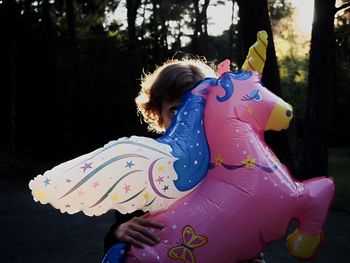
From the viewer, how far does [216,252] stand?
1899mm

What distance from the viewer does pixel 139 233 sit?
1.92m

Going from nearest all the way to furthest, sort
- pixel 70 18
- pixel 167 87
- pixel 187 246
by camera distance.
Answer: pixel 187 246 < pixel 167 87 < pixel 70 18

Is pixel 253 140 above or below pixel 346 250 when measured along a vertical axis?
above

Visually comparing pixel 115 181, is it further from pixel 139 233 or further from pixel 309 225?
pixel 309 225

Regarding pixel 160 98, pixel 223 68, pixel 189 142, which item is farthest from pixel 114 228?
pixel 223 68

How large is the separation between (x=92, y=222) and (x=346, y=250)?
383 cm

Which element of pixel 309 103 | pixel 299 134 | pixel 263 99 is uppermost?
pixel 263 99

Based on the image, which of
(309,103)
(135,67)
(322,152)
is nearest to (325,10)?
(309,103)

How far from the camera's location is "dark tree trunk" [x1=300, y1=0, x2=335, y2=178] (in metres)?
10.3

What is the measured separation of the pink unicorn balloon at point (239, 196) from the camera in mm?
1903

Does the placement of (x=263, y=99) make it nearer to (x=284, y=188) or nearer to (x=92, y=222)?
(x=284, y=188)

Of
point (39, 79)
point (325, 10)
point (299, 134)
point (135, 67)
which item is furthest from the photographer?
point (299, 134)

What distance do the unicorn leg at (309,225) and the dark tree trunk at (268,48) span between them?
8.19m

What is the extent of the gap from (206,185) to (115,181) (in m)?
0.35
